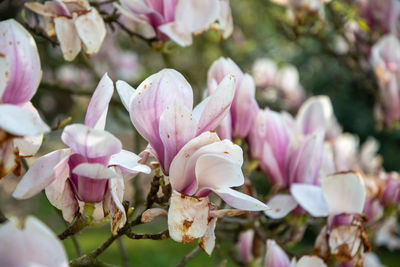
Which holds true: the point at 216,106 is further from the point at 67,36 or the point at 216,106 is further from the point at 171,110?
the point at 67,36

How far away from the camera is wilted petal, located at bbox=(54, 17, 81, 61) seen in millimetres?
940

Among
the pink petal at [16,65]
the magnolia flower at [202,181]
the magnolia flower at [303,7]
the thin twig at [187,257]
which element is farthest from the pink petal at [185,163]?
the magnolia flower at [303,7]

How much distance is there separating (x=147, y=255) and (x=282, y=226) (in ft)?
11.7

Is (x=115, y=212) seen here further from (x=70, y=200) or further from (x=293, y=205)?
(x=293, y=205)

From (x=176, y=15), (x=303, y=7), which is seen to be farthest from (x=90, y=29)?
(x=303, y=7)

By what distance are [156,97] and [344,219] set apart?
19.2 inches

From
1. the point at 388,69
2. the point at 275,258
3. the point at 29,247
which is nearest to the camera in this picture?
the point at 29,247

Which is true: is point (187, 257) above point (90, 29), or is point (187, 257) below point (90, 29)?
below

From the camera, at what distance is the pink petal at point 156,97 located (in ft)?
2.35

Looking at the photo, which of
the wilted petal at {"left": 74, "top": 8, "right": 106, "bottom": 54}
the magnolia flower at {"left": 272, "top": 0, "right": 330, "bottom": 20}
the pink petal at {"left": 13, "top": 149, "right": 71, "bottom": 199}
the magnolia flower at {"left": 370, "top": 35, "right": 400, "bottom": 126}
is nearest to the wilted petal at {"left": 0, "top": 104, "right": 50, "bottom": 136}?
the pink petal at {"left": 13, "top": 149, "right": 71, "bottom": 199}

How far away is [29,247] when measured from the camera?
477mm

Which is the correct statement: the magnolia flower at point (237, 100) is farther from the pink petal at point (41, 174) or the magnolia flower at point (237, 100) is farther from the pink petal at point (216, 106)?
the pink petal at point (41, 174)

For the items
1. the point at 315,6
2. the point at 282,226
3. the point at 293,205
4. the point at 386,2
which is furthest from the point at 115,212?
the point at 386,2

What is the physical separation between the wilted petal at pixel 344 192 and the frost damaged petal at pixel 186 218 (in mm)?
369
